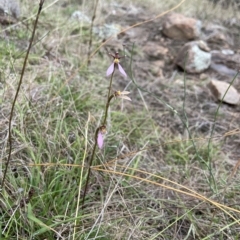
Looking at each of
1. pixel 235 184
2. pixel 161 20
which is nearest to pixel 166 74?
pixel 161 20

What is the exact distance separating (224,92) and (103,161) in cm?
107

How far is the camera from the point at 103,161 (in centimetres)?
141

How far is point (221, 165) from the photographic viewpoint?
1.60 metres

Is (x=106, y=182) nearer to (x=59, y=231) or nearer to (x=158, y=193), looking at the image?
(x=158, y=193)

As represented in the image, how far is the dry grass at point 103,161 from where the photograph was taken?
114cm

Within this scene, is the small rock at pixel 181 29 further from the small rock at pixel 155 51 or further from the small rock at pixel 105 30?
the small rock at pixel 105 30

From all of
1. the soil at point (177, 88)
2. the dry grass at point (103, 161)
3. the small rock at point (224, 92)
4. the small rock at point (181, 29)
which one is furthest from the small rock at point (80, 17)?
the small rock at point (224, 92)

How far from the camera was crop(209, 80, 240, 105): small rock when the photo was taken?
219 cm

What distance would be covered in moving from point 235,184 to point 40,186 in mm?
679

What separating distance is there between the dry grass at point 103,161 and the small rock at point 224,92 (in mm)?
67

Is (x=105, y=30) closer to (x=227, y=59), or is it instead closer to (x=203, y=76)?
(x=203, y=76)

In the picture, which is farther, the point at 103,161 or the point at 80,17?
the point at 80,17

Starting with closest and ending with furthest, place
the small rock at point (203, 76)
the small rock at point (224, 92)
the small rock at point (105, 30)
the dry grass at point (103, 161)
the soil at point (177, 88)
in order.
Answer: the dry grass at point (103, 161), the soil at point (177, 88), the small rock at point (224, 92), the small rock at point (203, 76), the small rock at point (105, 30)

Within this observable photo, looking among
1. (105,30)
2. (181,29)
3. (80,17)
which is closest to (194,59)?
(181,29)
